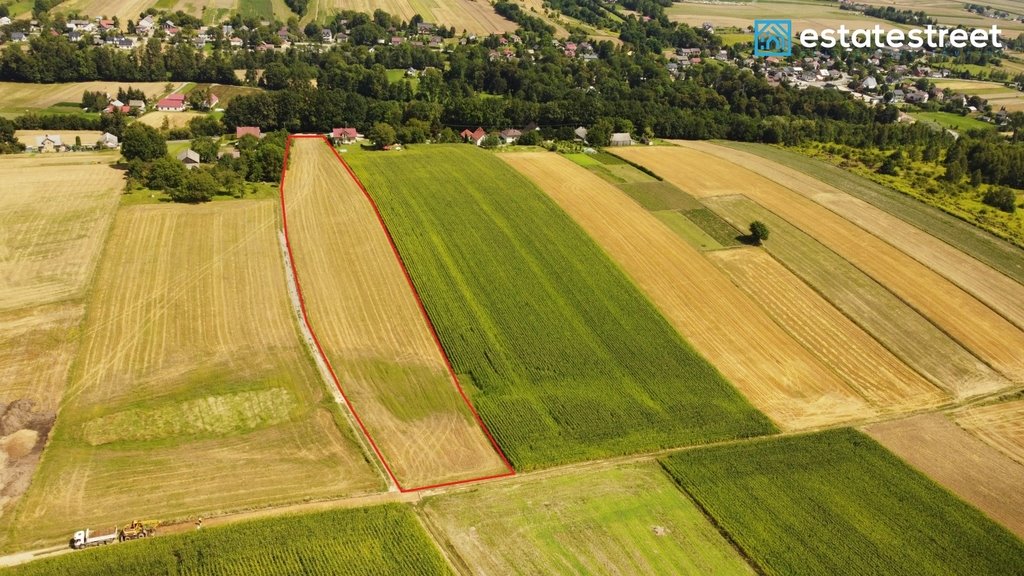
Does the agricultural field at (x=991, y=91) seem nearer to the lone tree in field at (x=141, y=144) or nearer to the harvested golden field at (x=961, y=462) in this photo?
the harvested golden field at (x=961, y=462)

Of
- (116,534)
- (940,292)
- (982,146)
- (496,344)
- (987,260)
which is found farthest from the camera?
(982,146)

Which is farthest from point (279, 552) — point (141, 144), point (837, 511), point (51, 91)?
point (51, 91)

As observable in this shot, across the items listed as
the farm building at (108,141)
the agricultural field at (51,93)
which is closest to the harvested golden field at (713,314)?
the farm building at (108,141)

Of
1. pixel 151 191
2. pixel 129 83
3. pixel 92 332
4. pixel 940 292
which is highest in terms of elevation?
pixel 129 83

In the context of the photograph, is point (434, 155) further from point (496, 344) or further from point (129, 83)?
point (129, 83)

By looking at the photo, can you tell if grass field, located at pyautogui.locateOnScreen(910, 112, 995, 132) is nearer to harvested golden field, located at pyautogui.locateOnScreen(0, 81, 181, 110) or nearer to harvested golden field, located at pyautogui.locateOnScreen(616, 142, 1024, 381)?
harvested golden field, located at pyautogui.locateOnScreen(616, 142, 1024, 381)

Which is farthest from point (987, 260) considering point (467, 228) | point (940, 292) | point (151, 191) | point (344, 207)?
point (151, 191)
